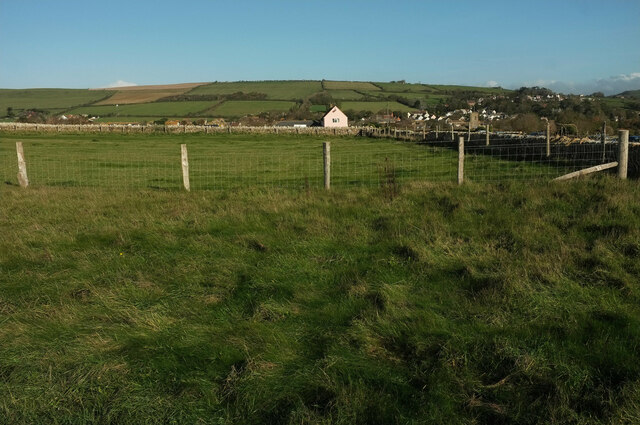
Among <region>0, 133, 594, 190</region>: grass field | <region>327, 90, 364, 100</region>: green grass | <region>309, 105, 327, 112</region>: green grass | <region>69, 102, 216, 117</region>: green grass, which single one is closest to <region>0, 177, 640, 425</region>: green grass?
<region>0, 133, 594, 190</region>: grass field

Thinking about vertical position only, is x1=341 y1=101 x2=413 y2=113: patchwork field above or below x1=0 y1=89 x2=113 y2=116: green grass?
below

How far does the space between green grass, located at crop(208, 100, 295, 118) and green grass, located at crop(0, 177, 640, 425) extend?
85.9m

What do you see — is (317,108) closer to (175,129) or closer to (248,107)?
(248,107)

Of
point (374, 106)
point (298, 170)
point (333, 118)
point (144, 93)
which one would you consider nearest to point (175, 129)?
point (333, 118)

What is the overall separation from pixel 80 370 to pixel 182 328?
95 centimetres

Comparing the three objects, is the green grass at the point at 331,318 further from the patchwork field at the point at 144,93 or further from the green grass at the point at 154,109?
the patchwork field at the point at 144,93

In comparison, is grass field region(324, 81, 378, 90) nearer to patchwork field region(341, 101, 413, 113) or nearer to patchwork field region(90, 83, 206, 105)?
patchwork field region(341, 101, 413, 113)

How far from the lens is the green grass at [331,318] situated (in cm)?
346

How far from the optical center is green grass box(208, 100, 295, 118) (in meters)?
94.7

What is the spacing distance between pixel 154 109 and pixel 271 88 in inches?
1960

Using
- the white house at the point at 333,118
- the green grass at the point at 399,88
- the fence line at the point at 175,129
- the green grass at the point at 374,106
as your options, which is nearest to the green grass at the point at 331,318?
the fence line at the point at 175,129

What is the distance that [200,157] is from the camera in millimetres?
29203

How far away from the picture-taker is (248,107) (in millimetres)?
103188

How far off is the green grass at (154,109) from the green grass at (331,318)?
3490 inches
